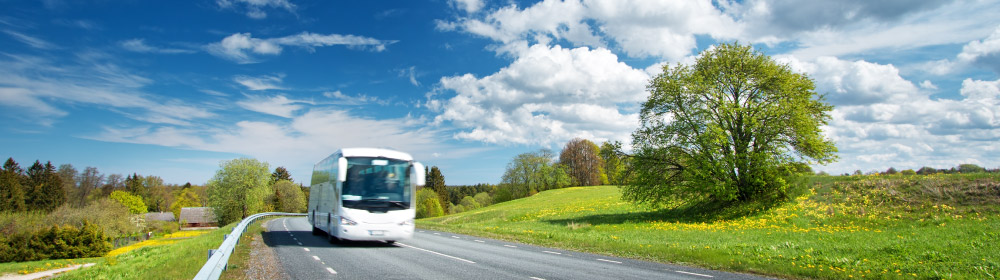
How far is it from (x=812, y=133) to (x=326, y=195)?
25406mm

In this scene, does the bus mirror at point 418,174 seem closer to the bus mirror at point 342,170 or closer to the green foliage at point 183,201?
the bus mirror at point 342,170

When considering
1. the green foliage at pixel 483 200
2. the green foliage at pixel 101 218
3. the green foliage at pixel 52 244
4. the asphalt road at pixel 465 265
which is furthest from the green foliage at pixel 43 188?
the asphalt road at pixel 465 265

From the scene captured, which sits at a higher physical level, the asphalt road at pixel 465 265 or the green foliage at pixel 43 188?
the green foliage at pixel 43 188

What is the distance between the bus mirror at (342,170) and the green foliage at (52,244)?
44555mm

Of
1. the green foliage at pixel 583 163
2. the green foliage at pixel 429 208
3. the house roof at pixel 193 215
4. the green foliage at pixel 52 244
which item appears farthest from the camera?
the house roof at pixel 193 215

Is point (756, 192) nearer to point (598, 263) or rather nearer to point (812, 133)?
point (812, 133)

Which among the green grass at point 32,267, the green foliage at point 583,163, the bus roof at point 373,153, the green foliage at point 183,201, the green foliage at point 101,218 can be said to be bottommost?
the green grass at point 32,267

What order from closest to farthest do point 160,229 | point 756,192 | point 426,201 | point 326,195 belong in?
point 326,195 → point 756,192 → point 160,229 → point 426,201

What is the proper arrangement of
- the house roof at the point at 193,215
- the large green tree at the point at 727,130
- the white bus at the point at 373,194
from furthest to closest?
the house roof at the point at 193,215, the large green tree at the point at 727,130, the white bus at the point at 373,194

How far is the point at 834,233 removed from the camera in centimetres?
1930

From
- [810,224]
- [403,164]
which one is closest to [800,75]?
[810,224]

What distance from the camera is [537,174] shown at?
98.1 m

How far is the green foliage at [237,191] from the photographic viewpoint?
226 feet

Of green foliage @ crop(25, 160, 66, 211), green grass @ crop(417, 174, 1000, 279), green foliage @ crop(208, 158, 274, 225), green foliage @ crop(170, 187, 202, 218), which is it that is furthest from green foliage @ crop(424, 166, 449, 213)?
green grass @ crop(417, 174, 1000, 279)
